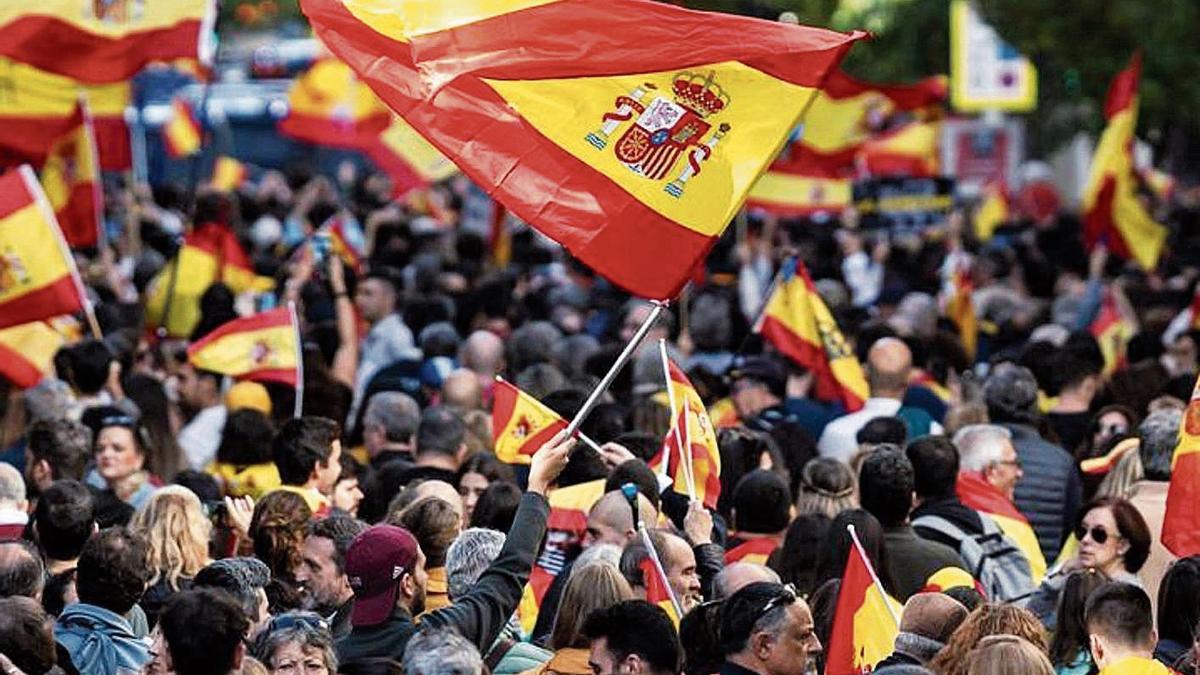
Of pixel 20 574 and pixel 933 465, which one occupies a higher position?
pixel 20 574

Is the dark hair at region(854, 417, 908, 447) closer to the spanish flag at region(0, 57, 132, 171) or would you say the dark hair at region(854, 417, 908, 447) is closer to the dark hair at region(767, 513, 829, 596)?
the dark hair at region(767, 513, 829, 596)

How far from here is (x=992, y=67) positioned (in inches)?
1443

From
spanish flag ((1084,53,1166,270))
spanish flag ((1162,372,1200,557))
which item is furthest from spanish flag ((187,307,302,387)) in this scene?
spanish flag ((1084,53,1166,270))

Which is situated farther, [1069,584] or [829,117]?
[829,117]

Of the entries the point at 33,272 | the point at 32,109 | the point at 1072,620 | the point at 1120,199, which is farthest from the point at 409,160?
the point at 1072,620

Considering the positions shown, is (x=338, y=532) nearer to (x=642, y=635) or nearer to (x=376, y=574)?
(x=376, y=574)

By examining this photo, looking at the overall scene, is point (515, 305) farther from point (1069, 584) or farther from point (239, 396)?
point (1069, 584)

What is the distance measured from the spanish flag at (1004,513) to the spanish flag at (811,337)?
10.5ft

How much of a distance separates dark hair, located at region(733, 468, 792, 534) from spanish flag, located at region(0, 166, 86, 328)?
504cm

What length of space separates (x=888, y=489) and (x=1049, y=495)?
190cm

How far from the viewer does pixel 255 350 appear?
14789 millimetres

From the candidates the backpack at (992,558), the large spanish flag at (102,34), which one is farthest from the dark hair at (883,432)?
the large spanish flag at (102,34)

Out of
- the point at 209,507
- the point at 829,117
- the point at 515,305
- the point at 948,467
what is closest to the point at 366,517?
the point at 209,507

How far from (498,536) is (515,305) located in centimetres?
1136
